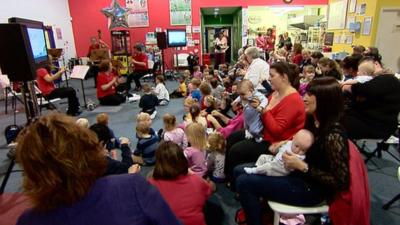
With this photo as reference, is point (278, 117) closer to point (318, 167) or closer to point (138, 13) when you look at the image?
point (318, 167)

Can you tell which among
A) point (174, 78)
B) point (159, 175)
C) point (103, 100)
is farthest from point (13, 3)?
point (159, 175)

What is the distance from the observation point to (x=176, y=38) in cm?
962

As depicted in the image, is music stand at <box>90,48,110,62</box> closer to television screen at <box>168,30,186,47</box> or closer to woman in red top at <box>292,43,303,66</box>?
television screen at <box>168,30,186,47</box>

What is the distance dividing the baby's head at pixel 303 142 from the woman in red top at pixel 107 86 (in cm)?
470

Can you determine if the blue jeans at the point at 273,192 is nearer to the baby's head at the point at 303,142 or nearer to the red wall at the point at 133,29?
the baby's head at the point at 303,142

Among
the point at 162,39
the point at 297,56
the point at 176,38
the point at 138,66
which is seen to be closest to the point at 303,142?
the point at 297,56

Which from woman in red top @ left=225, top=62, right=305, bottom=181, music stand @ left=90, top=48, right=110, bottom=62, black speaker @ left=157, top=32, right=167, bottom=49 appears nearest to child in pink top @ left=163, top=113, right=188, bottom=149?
woman in red top @ left=225, top=62, right=305, bottom=181

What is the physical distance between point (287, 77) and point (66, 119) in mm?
1726

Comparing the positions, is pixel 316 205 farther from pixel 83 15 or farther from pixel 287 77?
pixel 83 15

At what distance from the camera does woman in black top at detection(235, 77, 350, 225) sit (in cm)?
143

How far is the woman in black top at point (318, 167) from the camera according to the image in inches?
56.1

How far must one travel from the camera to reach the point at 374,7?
609 cm

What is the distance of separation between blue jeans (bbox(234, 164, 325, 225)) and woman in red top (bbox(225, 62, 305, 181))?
18.3 inches

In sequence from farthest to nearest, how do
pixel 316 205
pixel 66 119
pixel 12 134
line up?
pixel 12 134, pixel 316 205, pixel 66 119
